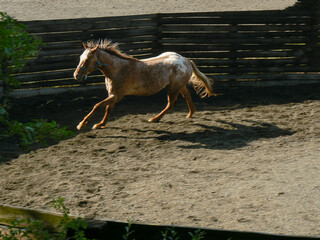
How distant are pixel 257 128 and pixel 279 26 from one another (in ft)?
12.1

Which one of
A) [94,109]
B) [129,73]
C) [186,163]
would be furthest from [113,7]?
[186,163]

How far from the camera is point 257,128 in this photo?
864cm

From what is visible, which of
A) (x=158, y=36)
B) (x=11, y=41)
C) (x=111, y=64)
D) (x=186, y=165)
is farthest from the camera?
(x=158, y=36)

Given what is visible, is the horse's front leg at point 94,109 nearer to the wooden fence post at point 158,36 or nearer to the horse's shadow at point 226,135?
the horse's shadow at point 226,135

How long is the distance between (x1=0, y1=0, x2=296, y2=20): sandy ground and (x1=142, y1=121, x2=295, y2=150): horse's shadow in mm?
9168

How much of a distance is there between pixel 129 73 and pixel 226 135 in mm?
1975

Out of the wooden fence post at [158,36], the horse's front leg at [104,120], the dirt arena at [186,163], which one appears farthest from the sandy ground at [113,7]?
the horse's front leg at [104,120]

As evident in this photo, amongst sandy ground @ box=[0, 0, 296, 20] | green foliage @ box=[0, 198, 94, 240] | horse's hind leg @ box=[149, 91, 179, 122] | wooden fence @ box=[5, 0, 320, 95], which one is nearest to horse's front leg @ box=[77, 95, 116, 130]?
horse's hind leg @ box=[149, 91, 179, 122]

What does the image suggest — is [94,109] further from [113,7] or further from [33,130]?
[113,7]

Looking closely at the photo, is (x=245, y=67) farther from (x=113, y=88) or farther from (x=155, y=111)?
(x=113, y=88)

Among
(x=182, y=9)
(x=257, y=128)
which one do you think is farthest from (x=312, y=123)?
(x=182, y=9)

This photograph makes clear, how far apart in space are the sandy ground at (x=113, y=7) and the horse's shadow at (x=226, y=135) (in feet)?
30.1

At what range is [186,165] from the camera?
277 inches

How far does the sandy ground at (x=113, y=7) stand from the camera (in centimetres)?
1722
